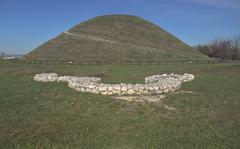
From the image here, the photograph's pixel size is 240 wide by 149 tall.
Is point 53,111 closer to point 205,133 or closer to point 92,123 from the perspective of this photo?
point 92,123

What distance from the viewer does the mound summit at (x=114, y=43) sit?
4497 cm

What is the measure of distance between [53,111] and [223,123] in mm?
6222

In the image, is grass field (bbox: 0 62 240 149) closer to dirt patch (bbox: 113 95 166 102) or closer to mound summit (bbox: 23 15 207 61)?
dirt patch (bbox: 113 95 166 102)

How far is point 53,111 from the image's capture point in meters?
8.06

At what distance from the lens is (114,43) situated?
50906 mm

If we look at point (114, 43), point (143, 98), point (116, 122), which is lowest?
point (116, 122)

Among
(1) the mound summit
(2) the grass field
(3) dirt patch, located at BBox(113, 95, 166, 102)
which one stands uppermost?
(1) the mound summit

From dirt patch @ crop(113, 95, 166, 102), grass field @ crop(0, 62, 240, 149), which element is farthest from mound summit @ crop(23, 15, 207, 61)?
grass field @ crop(0, 62, 240, 149)

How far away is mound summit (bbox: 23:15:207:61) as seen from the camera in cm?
4497

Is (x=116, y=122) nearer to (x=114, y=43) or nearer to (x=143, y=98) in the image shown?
(x=143, y=98)

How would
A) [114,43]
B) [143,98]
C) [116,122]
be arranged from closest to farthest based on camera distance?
[116,122] → [143,98] → [114,43]

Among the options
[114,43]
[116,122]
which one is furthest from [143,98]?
[114,43]

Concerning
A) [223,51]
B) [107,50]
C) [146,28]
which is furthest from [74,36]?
[223,51]

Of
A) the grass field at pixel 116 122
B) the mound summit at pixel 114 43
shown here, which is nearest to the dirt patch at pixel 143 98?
the grass field at pixel 116 122
